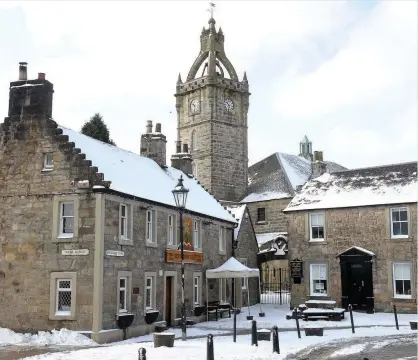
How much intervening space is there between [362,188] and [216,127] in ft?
87.9

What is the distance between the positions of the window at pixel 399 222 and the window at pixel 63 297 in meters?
18.1

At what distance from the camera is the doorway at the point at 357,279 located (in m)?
33.5

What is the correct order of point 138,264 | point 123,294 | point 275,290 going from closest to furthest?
point 123,294 → point 138,264 → point 275,290

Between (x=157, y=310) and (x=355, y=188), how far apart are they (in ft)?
49.1

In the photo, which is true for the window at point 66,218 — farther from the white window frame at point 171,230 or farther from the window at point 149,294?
the white window frame at point 171,230

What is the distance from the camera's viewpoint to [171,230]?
93.9 feet

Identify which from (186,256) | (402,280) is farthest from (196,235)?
(402,280)

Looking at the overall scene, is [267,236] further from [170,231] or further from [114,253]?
[114,253]

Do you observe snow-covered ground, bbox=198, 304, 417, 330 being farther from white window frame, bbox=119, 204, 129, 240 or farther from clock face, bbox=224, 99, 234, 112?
clock face, bbox=224, 99, 234, 112

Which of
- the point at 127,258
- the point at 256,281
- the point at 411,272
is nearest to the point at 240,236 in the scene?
the point at 256,281

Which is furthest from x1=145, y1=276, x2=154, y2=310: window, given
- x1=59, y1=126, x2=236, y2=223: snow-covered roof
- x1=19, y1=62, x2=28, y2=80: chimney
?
x1=19, y1=62, x2=28, y2=80: chimney

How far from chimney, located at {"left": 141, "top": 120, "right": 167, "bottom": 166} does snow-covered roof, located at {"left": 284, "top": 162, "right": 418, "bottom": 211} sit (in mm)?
8194

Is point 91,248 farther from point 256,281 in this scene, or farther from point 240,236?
point 256,281

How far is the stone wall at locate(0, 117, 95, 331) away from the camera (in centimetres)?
2305
